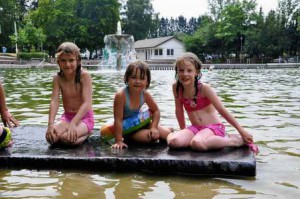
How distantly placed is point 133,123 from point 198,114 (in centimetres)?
74

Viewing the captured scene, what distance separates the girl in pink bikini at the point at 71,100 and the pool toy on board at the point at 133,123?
0.77 feet

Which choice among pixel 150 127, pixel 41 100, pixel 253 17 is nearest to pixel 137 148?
pixel 150 127

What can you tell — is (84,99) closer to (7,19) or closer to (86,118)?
(86,118)

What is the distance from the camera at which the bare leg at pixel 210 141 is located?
3844mm

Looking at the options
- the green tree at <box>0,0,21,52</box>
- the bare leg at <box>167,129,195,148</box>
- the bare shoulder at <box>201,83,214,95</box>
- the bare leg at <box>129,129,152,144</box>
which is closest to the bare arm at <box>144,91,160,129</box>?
the bare leg at <box>129,129,152,144</box>

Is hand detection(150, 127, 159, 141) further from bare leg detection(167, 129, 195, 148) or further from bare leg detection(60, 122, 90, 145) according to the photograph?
bare leg detection(60, 122, 90, 145)

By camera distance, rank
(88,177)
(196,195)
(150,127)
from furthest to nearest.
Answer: (150,127)
(88,177)
(196,195)

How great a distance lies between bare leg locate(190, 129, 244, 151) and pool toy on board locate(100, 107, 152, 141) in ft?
2.23

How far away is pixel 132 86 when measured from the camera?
4.14 meters

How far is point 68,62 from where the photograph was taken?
4.20m

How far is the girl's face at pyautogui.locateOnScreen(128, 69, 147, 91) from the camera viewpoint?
4.08 metres

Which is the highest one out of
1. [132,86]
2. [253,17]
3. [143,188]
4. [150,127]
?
[253,17]

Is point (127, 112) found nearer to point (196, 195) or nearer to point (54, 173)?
point (54, 173)

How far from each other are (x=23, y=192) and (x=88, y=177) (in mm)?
614
